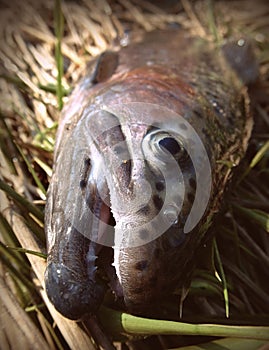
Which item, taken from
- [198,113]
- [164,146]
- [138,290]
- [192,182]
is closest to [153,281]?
[138,290]

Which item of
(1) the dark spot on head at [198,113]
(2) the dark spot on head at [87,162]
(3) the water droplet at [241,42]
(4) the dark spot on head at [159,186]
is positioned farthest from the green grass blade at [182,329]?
(3) the water droplet at [241,42]

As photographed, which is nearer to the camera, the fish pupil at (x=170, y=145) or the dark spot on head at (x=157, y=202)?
the dark spot on head at (x=157, y=202)

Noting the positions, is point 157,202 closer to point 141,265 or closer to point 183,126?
point 141,265

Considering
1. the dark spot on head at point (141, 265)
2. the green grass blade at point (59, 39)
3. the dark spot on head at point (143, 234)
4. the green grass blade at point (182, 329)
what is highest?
the green grass blade at point (59, 39)

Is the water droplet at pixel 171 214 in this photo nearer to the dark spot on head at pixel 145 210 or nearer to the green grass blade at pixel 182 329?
the dark spot on head at pixel 145 210

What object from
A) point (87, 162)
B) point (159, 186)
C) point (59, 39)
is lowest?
point (159, 186)

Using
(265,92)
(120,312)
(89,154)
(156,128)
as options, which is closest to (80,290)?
(120,312)
